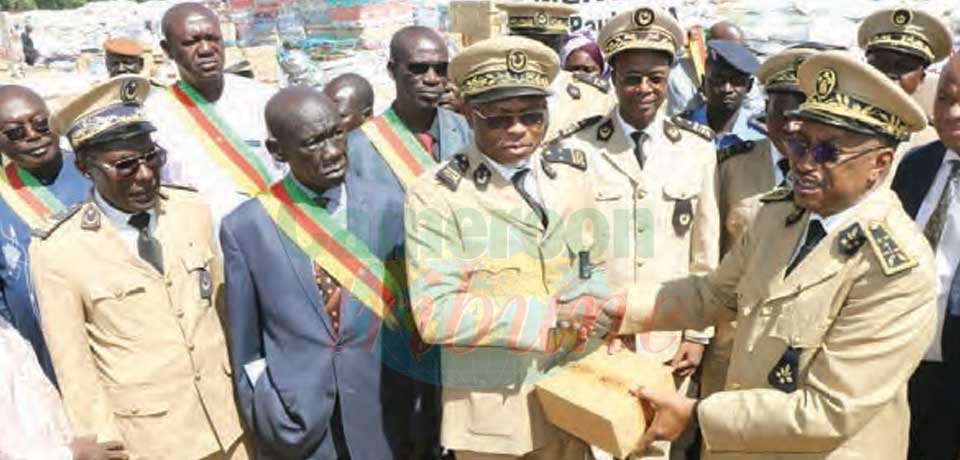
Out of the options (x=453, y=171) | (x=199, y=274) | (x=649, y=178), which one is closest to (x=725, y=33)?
(x=649, y=178)

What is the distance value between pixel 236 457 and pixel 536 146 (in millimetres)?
1790

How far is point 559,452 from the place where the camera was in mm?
3199

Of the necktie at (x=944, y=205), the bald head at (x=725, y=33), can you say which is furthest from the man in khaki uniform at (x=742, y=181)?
the bald head at (x=725, y=33)

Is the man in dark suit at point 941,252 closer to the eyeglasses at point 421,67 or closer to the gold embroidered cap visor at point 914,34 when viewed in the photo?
the gold embroidered cap visor at point 914,34

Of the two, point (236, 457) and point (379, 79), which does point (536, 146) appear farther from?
point (379, 79)

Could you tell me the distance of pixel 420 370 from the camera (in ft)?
11.4

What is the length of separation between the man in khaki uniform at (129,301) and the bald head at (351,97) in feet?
6.38

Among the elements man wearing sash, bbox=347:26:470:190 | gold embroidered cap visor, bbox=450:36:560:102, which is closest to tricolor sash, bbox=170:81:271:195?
man wearing sash, bbox=347:26:470:190

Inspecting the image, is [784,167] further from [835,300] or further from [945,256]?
[835,300]

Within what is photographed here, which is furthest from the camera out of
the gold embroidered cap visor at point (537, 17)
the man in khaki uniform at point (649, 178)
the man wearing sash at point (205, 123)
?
the gold embroidered cap visor at point (537, 17)

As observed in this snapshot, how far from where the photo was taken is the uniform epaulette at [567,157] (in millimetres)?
3225

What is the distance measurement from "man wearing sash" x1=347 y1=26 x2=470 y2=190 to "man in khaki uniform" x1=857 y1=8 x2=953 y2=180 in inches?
83.4

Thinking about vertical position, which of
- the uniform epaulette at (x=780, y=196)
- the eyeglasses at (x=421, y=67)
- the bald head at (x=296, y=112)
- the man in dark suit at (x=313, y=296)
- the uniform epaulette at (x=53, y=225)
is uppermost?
the bald head at (x=296, y=112)

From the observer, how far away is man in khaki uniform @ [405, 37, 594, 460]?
9.54 feet
